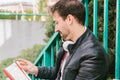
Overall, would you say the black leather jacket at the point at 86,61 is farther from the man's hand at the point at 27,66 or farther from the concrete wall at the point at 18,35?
the concrete wall at the point at 18,35

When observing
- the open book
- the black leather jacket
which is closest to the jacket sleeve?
the open book

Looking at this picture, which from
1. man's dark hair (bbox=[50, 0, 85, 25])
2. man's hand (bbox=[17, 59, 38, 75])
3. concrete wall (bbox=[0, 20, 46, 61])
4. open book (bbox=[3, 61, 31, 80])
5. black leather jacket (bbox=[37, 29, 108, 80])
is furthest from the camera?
concrete wall (bbox=[0, 20, 46, 61])

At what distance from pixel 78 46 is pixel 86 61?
0.13 metres

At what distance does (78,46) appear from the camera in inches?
88.0

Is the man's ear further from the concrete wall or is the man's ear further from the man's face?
the concrete wall

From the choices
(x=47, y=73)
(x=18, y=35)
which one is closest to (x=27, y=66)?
(x=47, y=73)

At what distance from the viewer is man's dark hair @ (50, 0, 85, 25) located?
2242mm

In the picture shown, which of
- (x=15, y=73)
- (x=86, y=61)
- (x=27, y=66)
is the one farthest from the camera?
(x=27, y=66)

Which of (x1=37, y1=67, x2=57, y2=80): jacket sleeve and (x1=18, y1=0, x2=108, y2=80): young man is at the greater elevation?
(x1=18, y1=0, x2=108, y2=80): young man

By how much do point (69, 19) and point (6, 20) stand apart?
8932 millimetres

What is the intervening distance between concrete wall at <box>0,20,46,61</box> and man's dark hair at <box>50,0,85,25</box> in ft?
27.7

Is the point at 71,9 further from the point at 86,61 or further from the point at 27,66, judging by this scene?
the point at 27,66

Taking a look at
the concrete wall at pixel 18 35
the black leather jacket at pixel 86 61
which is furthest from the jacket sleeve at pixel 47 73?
the concrete wall at pixel 18 35

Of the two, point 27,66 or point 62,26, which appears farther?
point 27,66
